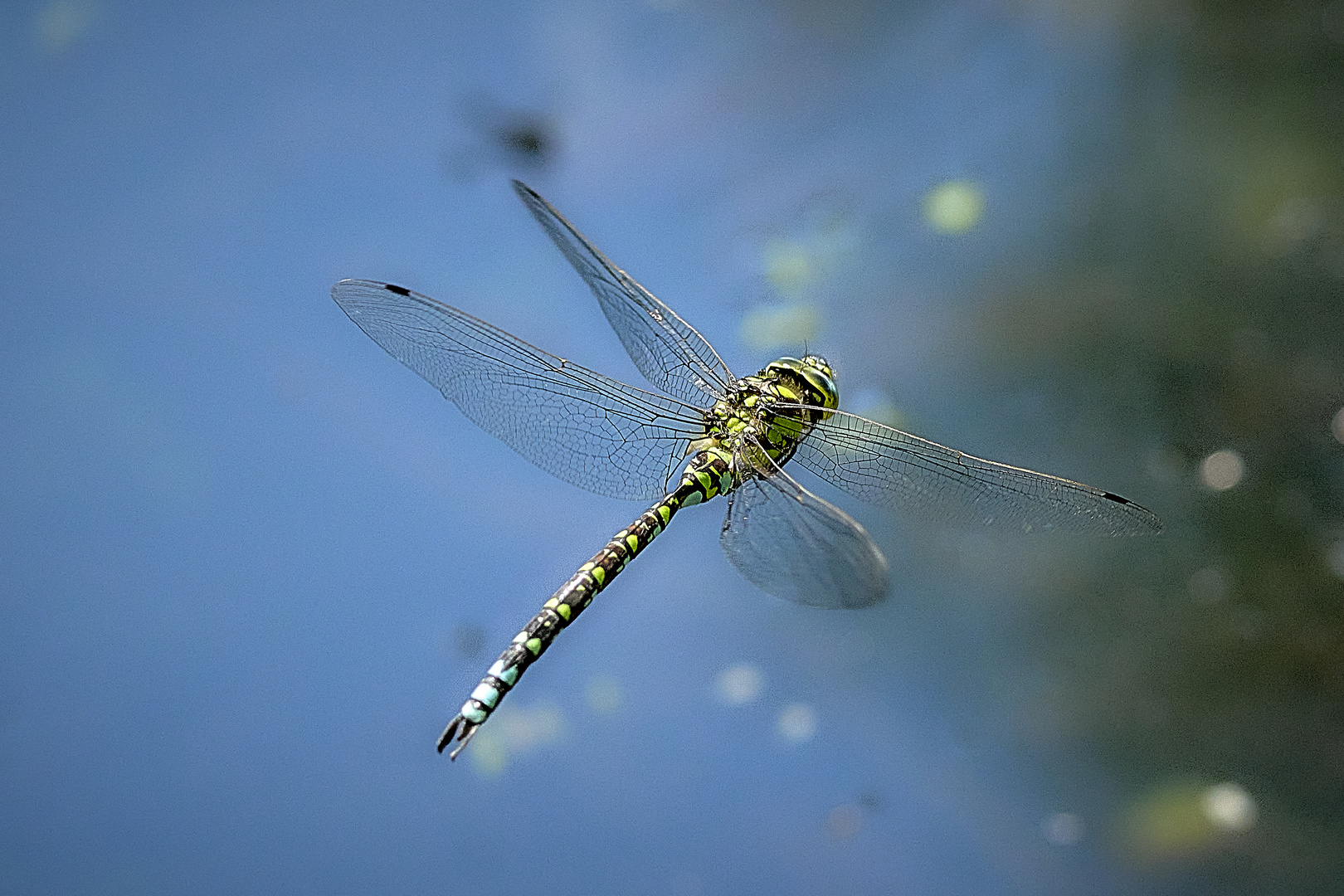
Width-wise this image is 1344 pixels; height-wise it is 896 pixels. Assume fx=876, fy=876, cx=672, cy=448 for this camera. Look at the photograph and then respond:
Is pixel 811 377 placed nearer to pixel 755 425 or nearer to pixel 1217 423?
pixel 755 425

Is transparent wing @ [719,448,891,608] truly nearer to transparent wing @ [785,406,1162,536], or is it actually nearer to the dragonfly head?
transparent wing @ [785,406,1162,536]

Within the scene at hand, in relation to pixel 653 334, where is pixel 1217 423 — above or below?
above

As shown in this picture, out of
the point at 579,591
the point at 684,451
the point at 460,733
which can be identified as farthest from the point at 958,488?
the point at 460,733

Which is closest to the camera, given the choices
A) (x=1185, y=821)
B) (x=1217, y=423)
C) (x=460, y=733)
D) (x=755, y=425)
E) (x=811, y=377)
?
(x=460, y=733)

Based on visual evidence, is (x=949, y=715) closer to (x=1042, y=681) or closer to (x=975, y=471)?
(x=1042, y=681)

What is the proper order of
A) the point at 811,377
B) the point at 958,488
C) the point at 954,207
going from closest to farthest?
the point at 958,488, the point at 811,377, the point at 954,207

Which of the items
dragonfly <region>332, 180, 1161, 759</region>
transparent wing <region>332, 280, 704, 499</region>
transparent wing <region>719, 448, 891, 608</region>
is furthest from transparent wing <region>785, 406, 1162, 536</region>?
transparent wing <region>332, 280, 704, 499</region>

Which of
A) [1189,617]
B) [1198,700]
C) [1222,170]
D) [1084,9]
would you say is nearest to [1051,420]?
[1189,617]
